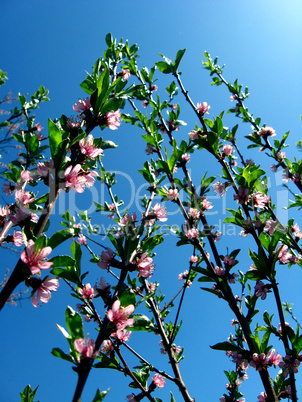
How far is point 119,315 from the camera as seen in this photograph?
3.94 feet

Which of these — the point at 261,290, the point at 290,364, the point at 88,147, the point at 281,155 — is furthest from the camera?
the point at 281,155

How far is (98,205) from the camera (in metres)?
3.78

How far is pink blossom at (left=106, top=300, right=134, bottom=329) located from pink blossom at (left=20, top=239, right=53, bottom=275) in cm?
35

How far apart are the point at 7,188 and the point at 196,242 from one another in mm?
1846

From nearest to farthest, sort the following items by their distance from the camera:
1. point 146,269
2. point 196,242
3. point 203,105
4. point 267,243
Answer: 1. point 146,269
2. point 267,243
3. point 196,242
4. point 203,105

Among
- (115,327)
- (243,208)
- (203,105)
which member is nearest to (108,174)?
(203,105)

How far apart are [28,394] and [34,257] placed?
0.98 m

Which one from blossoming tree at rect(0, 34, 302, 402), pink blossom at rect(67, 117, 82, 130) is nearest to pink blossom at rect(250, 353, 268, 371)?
blossoming tree at rect(0, 34, 302, 402)

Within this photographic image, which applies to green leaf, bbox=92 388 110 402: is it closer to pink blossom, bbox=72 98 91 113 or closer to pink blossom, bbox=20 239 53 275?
pink blossom, bbox=20 239 53 275

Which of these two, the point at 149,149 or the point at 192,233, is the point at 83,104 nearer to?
the point at 192,233

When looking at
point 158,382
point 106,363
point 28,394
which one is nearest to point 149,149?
point 106,363

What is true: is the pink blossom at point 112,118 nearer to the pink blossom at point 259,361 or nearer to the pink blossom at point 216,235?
the pink blossom at point 259,361

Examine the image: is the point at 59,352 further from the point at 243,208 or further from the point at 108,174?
the point at 108,174

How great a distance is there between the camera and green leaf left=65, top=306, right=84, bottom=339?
1.10m
